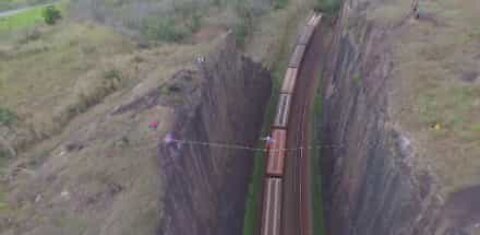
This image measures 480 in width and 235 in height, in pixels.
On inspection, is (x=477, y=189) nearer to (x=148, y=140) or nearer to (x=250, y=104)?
(x=148, y=140)

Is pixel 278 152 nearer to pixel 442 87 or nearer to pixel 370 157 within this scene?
pixel 370 157

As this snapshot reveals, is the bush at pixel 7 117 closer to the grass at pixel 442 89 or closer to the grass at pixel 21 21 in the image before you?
the grass at pixel 21 21

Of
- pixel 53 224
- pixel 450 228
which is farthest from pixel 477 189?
pixel 53 224

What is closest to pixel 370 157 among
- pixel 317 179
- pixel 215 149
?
pixel 317 179

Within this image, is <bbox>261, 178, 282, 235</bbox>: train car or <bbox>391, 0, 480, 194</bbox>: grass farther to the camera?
<bbox>261, 178, 282, 235</bbox>: train car

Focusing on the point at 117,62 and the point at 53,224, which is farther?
the point at 117,62

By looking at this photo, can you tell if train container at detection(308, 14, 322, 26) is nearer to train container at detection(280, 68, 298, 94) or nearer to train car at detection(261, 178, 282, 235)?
train container at detection(280, 68, 298, 94)

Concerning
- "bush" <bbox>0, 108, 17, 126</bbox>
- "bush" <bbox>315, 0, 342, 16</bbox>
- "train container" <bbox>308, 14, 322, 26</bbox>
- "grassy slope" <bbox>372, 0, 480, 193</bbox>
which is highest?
"bush" <bbox>315, 0, 342, 16</bbox>

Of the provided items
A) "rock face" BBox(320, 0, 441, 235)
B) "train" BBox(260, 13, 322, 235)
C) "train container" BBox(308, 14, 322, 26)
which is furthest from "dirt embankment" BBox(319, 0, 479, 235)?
"train container" BBox(308, 14, 322, 26)
